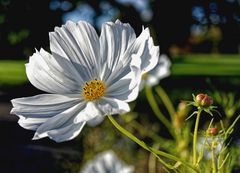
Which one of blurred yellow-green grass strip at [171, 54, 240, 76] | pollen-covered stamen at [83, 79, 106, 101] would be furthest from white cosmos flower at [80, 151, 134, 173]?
blurred yellow-green grass strip at [171, 54, 240, 76]

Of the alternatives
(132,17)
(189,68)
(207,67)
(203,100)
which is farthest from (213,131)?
(207,67)

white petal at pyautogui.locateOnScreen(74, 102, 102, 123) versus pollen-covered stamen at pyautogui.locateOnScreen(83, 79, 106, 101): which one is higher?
white petal at pyautogui.locateOnScreen(74, 102, 102, 123)

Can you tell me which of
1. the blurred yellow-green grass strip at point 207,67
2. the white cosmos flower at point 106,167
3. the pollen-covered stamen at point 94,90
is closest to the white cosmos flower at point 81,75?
the pollen-covered stamen at point 94,90

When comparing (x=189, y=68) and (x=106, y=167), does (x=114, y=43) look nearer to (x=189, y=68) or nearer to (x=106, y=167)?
(x=106, y=167)

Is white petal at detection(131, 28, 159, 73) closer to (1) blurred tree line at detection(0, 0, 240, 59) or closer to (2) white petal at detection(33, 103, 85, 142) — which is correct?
(2) white petal at detection(33, 103, 85, 142)

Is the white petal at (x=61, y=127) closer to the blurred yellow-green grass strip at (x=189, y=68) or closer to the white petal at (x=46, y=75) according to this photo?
the white petal at (x=46, y=75)
